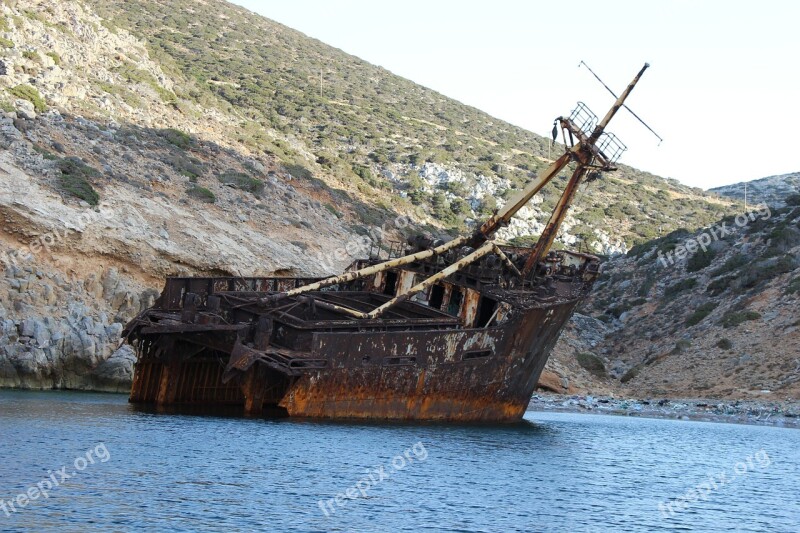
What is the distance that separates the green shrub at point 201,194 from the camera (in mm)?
43406

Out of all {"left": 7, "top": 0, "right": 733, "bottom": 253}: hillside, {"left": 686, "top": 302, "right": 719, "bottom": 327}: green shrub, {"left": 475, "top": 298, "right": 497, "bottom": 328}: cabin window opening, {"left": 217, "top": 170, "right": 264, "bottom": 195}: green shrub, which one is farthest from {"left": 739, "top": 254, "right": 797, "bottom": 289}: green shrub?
{"left": 475, "top": 298, "right": 497, "bottom": 328}: cabin window opening

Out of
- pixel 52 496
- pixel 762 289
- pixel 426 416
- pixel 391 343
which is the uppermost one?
pixel 762 289

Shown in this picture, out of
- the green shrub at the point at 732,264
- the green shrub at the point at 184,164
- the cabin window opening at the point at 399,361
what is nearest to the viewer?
the cabin window opening at the point at 399,361

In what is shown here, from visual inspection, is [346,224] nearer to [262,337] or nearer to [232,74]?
[262,337]

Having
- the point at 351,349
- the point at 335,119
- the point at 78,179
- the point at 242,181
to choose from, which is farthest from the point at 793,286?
the point at 335,119

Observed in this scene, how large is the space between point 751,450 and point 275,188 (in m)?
29.0

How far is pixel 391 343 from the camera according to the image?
80.5 ft

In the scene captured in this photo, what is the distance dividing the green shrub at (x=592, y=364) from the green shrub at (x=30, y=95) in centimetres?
2608

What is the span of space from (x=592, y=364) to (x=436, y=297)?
1868 cm

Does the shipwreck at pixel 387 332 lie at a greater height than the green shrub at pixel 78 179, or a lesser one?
lesser

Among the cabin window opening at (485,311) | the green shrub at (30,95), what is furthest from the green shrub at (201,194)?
the cabin window opening at (485,311)

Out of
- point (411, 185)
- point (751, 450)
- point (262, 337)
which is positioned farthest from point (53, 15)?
point (751, 450)

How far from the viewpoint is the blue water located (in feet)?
53.4

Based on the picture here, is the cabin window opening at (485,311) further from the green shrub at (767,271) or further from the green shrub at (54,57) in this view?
the green shrub at (54,57)
